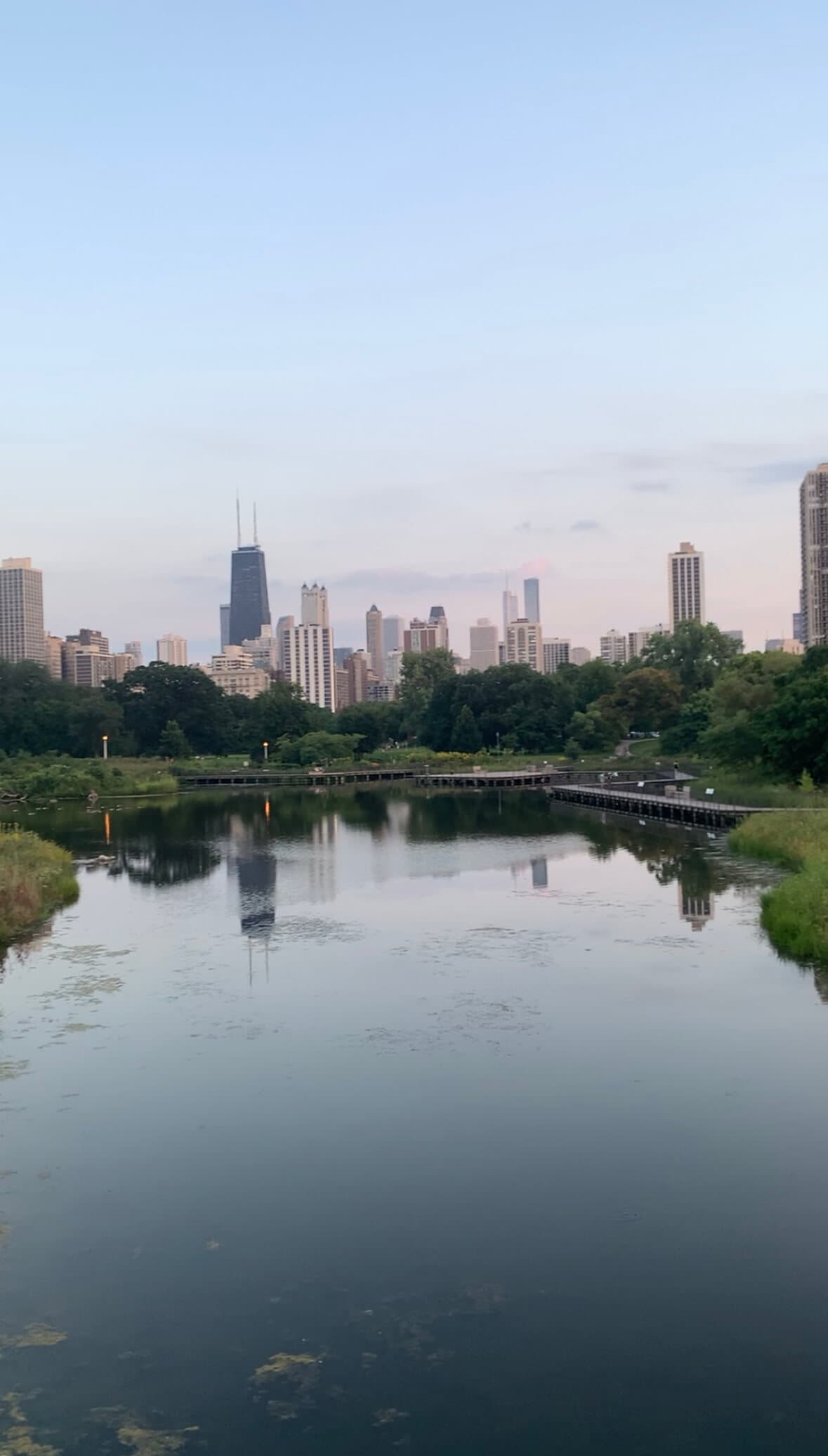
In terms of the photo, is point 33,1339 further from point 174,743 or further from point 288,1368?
point 174,743

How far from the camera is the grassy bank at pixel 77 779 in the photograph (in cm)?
6612

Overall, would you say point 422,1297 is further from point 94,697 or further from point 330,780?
point 94,697

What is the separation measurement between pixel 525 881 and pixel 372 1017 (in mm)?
15028

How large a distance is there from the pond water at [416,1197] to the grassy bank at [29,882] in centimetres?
205

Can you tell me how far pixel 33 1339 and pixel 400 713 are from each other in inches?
3757

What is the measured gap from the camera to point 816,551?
100 metres

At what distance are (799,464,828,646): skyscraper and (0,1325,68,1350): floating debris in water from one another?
95.3m

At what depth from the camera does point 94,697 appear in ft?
300

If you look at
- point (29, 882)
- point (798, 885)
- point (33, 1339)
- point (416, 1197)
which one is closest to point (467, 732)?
point (29, 882)

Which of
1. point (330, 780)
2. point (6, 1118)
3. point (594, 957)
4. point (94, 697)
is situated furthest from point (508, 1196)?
point (94, 697)

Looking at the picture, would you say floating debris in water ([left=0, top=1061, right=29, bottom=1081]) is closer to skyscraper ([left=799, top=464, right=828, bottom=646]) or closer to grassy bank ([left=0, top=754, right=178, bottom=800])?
grassy bank ([left=0, top=754, right=178, bottom=800])

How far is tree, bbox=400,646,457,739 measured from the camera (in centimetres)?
10150

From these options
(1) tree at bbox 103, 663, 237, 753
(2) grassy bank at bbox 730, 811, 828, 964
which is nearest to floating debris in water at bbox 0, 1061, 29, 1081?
→ (2) grassy bank at bbox 730, 811, 828, 964

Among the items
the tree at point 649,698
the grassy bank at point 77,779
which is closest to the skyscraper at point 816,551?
the tree at point 649,698
